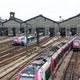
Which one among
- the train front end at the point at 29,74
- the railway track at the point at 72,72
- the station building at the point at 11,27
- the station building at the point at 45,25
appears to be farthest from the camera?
the station building at the point at 11,27

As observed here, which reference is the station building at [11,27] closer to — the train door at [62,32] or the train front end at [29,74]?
the train door at [62,32]

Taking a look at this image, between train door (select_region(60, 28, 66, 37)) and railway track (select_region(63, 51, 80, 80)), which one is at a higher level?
train door (select_region(60, 28, 66, 37))

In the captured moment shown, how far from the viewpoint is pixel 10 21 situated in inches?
3639

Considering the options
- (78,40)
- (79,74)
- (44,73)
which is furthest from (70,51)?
(44,73)

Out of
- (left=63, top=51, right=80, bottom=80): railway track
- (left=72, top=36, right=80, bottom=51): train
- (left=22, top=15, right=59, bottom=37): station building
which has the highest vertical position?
(left=22, top=15, right=59, bottom=37): station building

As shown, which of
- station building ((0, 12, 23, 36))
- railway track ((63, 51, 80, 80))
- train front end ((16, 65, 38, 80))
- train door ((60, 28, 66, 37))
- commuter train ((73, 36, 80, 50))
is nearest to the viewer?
train front end ((16, 65, 38, 80))

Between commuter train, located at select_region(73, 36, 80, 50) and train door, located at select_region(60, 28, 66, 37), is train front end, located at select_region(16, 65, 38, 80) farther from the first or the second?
train door, located at select_region(60, 28, 66, 37)

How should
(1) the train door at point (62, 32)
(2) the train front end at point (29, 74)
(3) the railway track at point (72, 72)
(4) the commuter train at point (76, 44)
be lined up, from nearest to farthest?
(2) the train front end at point (29, 74) → (3) the railway track at point (72, 72) → (4) the commuter train at point (76, 44) → (1) the train door at point (62, 32)

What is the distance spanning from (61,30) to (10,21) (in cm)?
1933

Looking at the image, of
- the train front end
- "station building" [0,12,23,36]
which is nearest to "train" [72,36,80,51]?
the train front end

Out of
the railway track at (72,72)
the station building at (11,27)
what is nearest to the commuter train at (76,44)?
the railway track at (72,72)

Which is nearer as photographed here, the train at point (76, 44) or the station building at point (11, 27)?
the train at point (76, 44)

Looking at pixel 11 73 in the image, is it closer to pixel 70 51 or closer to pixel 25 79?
pixel 25 79

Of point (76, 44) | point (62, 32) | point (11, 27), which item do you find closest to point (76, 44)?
point (76, 44)
